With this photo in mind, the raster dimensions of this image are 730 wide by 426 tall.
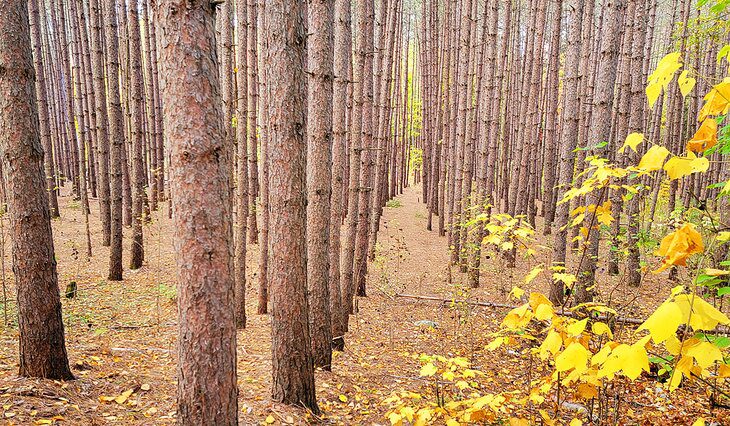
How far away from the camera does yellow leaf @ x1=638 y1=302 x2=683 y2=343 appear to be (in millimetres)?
1024

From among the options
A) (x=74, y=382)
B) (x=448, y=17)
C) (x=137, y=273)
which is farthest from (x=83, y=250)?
(x=448, y=17)

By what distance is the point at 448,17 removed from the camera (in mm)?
12328

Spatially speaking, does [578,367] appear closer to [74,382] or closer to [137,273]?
[74,382]

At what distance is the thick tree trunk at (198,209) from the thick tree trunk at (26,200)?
5.51 ft

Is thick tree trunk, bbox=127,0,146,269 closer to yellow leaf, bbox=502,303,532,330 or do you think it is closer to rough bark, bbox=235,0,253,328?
rough bark, bbox=235,0,253,328

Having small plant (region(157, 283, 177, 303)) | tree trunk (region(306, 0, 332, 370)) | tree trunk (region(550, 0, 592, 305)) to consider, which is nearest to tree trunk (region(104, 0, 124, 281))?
small plant (region(157, 283, 177, 303))

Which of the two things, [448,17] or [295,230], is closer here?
[295,230]

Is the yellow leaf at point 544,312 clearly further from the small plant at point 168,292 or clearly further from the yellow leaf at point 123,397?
the small plant at point 168,292

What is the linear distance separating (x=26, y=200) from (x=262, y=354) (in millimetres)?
→ 2875

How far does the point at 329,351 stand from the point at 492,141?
6.78 meters

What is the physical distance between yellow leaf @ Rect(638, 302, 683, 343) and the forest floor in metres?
2.14

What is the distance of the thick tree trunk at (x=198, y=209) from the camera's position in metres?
1.89

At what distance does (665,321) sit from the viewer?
41.4 inches

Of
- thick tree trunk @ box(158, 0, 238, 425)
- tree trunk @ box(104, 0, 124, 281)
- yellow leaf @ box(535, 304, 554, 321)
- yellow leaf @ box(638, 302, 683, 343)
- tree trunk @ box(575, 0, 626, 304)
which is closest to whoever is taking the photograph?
yellow leaf @ box(638, 302, 683, 343)
